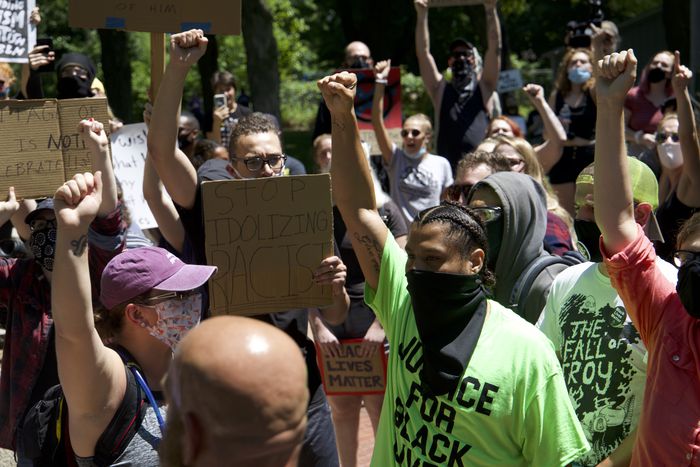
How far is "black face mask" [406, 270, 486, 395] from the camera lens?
2980 millimetres

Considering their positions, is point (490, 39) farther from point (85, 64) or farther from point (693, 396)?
point (693, 396)

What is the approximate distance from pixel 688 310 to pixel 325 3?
109ft

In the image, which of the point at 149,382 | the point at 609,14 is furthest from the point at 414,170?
the point at 609,14

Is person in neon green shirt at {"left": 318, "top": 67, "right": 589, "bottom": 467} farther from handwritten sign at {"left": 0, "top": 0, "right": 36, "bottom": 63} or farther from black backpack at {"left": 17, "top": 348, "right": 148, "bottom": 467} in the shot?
handwritten sign at {"left": 0, "top": 0, "right": 36, "bottom": 63}

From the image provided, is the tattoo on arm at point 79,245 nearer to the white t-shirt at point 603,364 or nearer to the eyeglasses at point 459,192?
the white t-shirt at point 603,364

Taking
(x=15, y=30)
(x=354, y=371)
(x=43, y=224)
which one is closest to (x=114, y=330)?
(x=43, y=224)

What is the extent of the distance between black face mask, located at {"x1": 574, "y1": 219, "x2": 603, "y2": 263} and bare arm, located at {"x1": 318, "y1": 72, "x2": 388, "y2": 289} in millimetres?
809

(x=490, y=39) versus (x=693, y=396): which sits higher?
(x=490, y=39)

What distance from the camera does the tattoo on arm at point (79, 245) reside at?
2.55 meters

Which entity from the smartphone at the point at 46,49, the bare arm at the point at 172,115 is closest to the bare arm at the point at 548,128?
the smartphone at the point at 46,49

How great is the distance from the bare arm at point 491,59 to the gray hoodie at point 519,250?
4.11 m

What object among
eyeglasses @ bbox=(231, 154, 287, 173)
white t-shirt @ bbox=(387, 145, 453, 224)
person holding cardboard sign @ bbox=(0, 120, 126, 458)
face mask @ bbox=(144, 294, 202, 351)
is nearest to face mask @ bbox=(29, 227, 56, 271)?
person holding cardboard sign @ bbox=(0, 120, 126, 458)

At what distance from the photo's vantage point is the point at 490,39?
7.92m

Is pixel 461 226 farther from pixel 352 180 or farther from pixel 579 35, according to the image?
pixel 579 35
